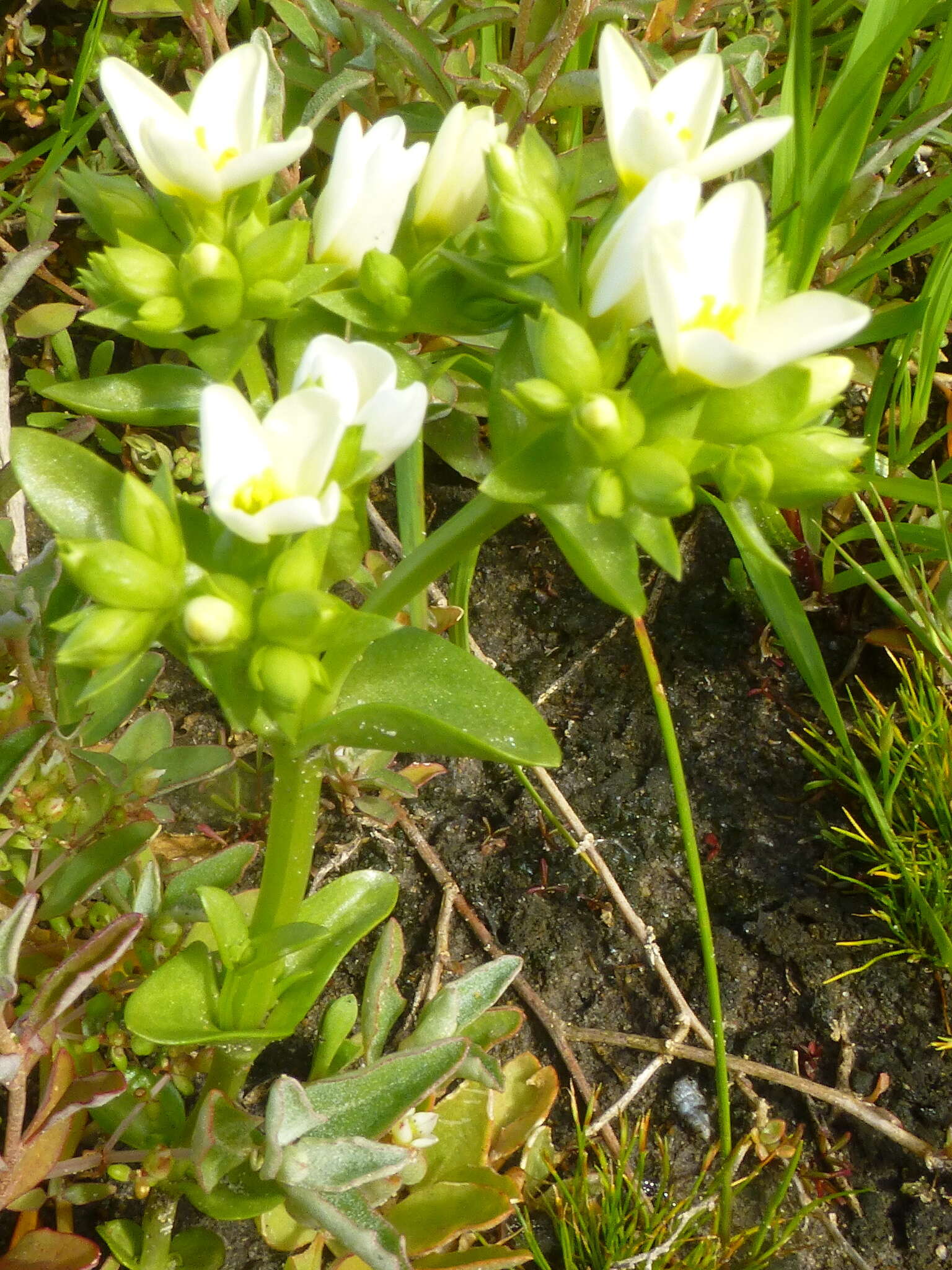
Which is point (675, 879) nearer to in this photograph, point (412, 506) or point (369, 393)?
point (412, 506)

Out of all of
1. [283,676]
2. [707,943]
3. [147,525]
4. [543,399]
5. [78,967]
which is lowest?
[707,943]

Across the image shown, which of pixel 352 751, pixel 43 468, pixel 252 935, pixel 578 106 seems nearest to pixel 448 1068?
pixel 252 935

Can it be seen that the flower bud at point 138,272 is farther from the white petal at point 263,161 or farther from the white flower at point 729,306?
the white flower at point 729,306

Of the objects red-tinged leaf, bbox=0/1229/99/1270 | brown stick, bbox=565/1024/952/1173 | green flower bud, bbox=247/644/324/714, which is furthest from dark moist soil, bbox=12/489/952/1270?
green flower bud, bbox=247/644/324/714

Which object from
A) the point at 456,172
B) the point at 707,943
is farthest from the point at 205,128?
the point at 707,943

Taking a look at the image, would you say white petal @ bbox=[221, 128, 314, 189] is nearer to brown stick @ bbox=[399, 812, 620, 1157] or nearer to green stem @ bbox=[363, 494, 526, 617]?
green stem @ bbox=[363, 494, 526, 617]

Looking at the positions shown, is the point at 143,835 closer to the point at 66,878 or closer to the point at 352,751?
the point at 66,878

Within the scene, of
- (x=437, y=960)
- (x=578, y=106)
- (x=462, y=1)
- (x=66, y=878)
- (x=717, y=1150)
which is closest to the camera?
(x=66, y=878)
